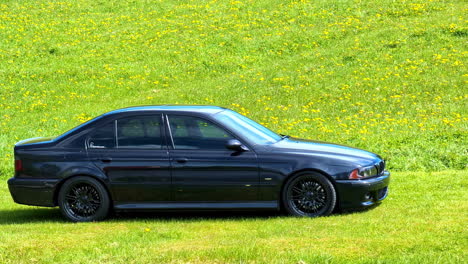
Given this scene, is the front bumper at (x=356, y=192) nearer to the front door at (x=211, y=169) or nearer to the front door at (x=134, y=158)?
the front door at (x=211, y=169)

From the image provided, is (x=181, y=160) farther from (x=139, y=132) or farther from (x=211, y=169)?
(x=139, y=132)

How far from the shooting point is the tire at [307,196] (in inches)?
314

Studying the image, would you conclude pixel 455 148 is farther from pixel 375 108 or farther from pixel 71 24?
pixel 71 24

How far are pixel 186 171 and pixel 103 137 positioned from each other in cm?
113

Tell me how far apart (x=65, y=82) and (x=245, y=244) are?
1731 centimetres

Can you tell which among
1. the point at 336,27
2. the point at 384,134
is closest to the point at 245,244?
the point at 384,134

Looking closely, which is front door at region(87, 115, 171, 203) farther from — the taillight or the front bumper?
the front bumper

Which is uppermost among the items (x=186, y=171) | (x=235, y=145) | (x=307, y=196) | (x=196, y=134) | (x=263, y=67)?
(x=263, y=67)

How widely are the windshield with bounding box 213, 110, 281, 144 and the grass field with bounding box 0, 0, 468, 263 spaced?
3.41ft

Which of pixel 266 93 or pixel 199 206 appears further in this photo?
pixel 266 93

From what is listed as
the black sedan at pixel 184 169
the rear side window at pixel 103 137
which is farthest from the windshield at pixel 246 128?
the rear side window at pixel 103 137

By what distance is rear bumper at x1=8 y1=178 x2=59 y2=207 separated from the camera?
8352mm

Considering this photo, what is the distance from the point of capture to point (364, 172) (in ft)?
26.5

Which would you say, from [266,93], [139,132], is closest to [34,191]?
[139,132]
